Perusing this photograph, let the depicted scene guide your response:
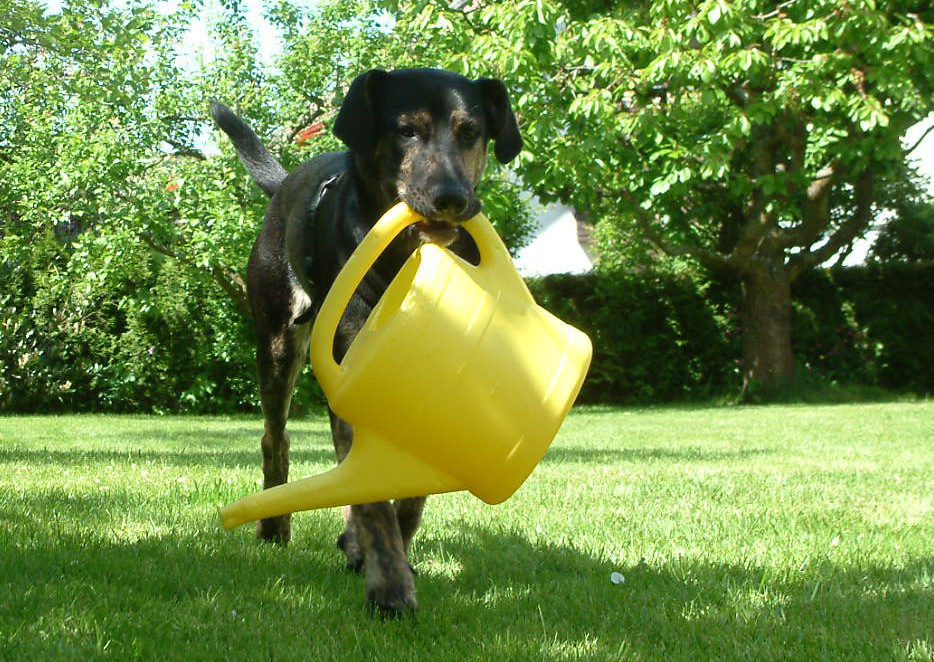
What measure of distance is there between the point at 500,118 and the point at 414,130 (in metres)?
0.53

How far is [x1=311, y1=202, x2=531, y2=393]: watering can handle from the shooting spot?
9.35 feet

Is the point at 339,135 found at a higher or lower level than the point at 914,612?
higher

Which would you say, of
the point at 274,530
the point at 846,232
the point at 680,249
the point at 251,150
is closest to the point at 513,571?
the point at 274,530

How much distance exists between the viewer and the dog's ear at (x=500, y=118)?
3.81 meters

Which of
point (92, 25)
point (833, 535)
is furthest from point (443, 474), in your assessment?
point (92, 25)

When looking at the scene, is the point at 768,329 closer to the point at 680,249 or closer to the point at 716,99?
the point at 680,249

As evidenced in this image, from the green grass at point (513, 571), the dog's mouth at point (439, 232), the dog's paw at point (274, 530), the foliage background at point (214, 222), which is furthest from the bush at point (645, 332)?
the dog's mouth at point (439, 232)

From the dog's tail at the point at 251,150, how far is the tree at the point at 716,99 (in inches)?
320

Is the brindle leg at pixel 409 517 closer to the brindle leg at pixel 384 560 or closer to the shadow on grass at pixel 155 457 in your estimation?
the brindle leg at pixel 384 560

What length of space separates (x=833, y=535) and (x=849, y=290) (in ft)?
49.2

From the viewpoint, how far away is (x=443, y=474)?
2.77 m

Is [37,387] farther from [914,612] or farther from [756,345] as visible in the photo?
[914,612]

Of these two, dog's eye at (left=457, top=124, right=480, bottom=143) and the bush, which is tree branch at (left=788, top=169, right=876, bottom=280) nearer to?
the bush

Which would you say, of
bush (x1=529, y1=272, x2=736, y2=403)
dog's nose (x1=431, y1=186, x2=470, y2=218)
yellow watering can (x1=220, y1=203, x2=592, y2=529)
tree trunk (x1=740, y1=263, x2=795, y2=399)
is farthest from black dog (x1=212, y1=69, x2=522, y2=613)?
tree trunk (x1=740, y1=263, x2=795, y2=399)
